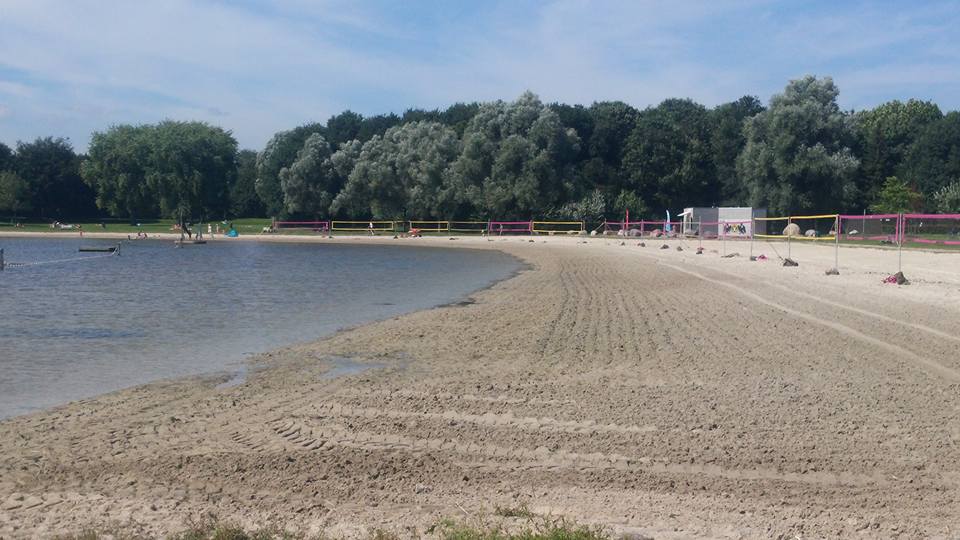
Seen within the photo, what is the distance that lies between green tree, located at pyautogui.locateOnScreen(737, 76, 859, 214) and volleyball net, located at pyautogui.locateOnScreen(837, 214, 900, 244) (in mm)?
22118

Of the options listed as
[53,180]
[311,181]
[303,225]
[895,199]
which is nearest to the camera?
[895,199]

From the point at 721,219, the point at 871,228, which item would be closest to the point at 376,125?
the point at 721,219

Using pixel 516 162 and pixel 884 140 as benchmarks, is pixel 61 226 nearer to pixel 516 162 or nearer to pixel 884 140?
pixel 516 162

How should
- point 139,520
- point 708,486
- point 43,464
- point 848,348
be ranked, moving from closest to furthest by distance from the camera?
point 139,520, point 708,486, point 43,464, point 848,348

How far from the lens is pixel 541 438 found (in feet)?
23.0

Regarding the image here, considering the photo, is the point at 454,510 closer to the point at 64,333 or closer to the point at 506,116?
the point at 64,333

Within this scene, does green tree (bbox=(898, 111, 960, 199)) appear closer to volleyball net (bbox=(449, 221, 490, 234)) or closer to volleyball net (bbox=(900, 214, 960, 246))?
volleyball net (bbox=(449, 221, 490, 234))

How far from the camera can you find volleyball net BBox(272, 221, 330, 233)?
8219 cm

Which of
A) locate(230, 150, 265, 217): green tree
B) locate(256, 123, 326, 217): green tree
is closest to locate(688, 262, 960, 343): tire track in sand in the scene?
locate(256, 123, 326, 217): green tree

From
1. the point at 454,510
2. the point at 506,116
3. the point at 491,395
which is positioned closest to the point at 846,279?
the point at 491,395

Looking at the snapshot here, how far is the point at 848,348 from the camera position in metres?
11.3

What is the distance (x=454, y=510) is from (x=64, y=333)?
12536 millimetres

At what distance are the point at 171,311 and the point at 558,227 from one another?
168 feet

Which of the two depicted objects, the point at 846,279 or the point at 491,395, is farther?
the point at 846,279
